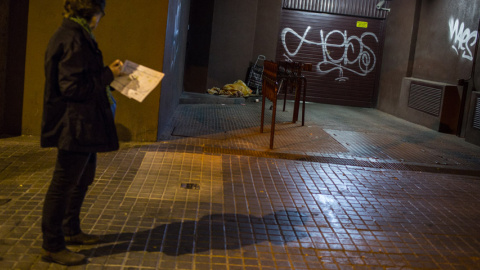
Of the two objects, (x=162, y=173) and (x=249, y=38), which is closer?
(x=162, y=173)

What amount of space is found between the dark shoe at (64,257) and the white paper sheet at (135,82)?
1.18 m

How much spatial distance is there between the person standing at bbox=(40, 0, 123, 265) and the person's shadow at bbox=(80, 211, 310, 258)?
1.41 feet

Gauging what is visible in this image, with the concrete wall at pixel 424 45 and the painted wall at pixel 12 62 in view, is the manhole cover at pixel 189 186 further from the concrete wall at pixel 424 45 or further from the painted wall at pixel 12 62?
the concrete wall at pixel 424 45

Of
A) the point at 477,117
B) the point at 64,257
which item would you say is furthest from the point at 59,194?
the point at 477,117

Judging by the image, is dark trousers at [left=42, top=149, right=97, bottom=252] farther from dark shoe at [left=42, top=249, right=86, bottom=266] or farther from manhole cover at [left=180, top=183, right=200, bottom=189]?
manhole cover at [left=180, top=183, right=200, bottom=189]

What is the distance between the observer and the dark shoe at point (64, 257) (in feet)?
12.0

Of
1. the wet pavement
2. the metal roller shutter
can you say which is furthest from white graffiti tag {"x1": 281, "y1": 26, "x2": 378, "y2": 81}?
the wet pavement

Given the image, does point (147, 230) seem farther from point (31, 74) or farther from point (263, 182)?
point (31, 74)

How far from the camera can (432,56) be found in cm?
1319

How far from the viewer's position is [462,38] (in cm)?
1181

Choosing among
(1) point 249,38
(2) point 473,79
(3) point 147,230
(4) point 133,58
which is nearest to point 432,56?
(2) point 473,79

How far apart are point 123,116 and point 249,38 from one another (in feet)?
27.4

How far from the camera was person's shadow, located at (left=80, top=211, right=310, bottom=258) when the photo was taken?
412 cm

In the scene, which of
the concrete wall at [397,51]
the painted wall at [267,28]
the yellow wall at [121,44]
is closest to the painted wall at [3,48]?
the yellow wall at [121,44]
